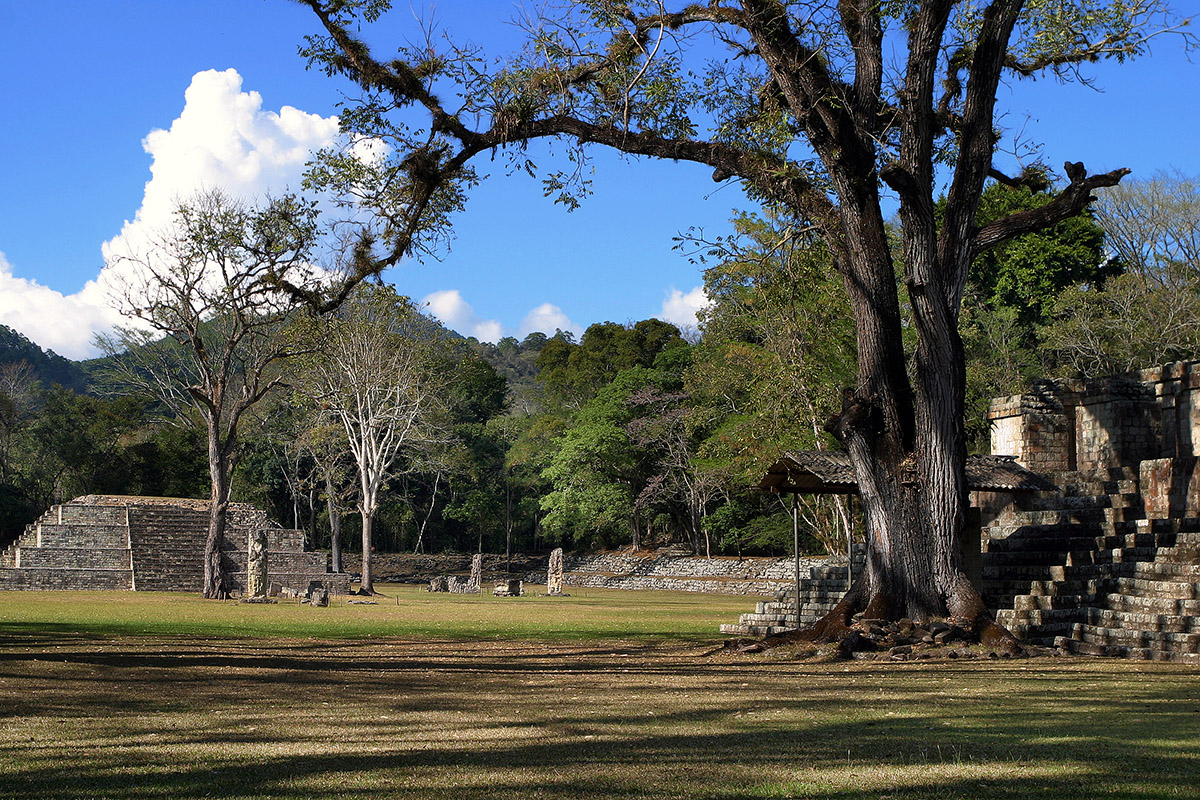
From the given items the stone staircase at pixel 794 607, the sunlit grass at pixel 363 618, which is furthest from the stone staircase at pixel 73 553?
the stone staircase at pixel 794 607

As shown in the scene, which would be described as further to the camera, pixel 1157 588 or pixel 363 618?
pixel 363 618

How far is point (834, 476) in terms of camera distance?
13.9 meters

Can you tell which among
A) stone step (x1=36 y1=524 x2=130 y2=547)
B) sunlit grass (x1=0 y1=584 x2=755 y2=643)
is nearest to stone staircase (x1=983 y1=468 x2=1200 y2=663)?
sunlit grass (x1=0 y1=584 x2=755 y2=643)

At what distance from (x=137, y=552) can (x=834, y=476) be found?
29025mm

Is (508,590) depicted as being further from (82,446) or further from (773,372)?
(82,446)

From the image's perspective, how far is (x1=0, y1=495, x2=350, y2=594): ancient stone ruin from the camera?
111 ft

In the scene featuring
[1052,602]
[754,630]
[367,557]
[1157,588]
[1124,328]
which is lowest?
[754,630]

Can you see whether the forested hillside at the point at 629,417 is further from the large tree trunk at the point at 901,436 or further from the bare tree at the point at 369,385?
the large tree trunk at the point at 901,436

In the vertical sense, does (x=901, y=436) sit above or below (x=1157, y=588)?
above

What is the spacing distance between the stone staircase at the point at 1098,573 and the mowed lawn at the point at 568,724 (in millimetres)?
947

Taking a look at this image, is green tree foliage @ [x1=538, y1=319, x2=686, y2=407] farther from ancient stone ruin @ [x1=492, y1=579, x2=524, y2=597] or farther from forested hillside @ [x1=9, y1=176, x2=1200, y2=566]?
A: ancient stone ruin @ [x1=492, y1=579, x2=524, y2=597]

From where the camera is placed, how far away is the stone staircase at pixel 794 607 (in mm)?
15977

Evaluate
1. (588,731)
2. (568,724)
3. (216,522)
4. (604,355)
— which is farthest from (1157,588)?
(604,355)

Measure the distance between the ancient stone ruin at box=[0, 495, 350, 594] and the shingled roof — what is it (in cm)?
2126
